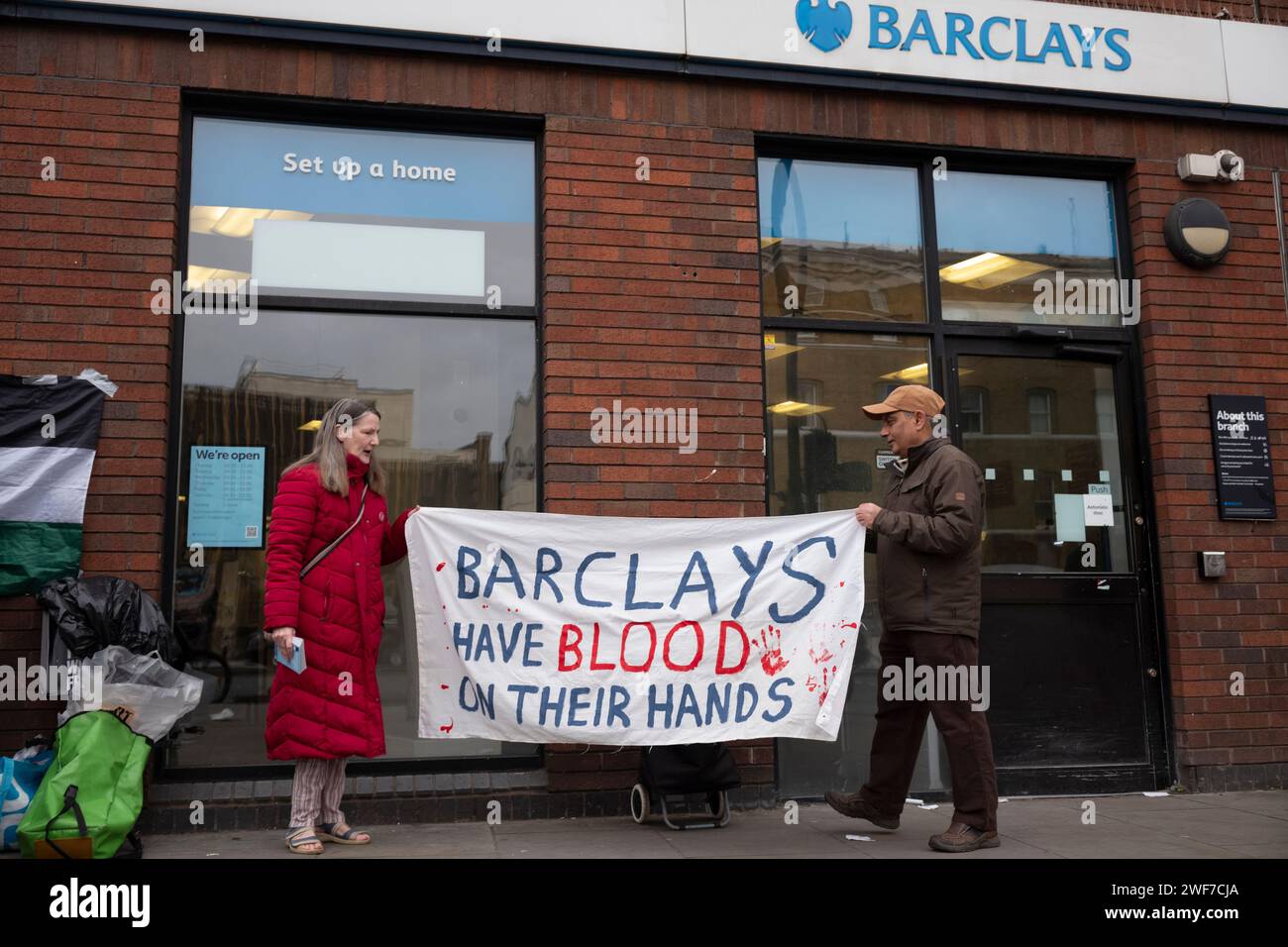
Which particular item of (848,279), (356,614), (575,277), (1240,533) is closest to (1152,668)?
(1240,533)

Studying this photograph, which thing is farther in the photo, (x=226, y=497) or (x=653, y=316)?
(x=653, y=316)

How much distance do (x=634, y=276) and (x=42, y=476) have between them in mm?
3169

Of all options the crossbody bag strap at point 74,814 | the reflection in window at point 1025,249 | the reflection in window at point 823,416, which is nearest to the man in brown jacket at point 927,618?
the reflection in window at point 823,416

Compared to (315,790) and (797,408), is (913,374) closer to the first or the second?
(797,408)

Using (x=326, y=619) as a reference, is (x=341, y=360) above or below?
above

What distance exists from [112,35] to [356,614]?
11.2 feet

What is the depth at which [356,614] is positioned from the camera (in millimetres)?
5121

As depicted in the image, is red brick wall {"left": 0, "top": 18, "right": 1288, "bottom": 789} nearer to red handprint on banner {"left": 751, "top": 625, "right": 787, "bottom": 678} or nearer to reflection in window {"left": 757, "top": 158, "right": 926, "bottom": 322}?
reflection in window {"left": 757, "top": 158, "right": 926, "bottom": 322}

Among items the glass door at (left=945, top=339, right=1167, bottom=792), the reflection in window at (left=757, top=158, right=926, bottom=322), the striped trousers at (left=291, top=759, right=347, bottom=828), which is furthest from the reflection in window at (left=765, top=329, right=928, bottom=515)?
the striped trousers at (left=291, top=759, right=347, bottom=828)

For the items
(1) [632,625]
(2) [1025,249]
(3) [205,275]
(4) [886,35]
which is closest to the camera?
(1) [632,625]

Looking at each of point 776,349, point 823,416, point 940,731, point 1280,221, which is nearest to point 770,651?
point 940,731

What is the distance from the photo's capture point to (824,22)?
6.71 metres

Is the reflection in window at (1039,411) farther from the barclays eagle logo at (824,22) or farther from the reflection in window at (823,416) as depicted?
the barclays eagle logo at (824,22)

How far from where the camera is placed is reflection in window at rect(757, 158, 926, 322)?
22.3ft
